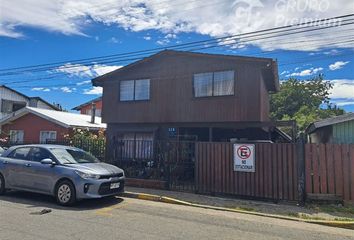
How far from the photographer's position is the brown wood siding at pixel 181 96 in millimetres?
16250

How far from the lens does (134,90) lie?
19.3 m

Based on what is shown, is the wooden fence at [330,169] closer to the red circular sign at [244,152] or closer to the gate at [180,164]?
the red circular sign at [244,152]

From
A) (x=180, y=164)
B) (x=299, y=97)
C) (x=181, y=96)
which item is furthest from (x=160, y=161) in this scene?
(x=299, y=97)

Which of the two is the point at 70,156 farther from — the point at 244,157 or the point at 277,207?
the point at 277,207

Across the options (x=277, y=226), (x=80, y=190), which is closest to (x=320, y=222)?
(x=277, y=226)

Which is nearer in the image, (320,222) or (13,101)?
(320,222)

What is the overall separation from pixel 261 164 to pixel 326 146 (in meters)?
1.97

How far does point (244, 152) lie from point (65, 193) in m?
5.52

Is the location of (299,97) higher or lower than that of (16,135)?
higher

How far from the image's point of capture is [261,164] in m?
10.8

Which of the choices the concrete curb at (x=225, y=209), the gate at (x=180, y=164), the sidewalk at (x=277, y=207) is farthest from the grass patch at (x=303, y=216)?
the gate at (x=180, y=164)

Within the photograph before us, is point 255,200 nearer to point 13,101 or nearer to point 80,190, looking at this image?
point 80,190

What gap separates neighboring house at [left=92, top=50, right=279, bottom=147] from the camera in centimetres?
1634

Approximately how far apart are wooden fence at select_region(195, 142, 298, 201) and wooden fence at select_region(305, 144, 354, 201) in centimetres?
44
